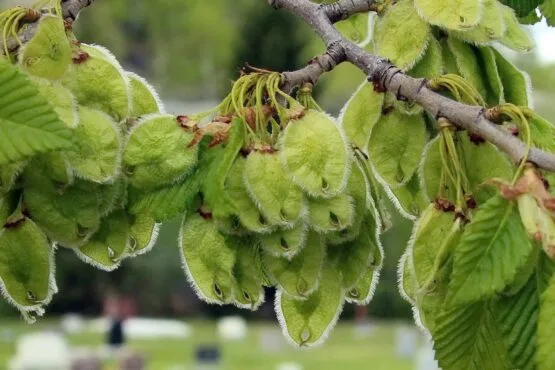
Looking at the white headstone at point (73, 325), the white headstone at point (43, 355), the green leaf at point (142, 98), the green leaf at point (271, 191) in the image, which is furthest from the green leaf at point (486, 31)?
the white headstone at point (73, 325)

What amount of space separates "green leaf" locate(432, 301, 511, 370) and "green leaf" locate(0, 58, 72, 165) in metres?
0.51

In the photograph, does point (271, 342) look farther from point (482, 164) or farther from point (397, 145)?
point (482, 164)

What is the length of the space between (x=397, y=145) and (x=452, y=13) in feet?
0.67

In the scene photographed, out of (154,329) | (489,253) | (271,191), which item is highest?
(489,253)

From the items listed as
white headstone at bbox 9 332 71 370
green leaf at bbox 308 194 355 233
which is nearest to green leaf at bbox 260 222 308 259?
green leaf at bbox 308 194 355 233

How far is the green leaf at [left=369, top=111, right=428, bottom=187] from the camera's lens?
156 cm

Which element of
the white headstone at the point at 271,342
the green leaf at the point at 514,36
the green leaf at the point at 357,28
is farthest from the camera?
the white headstone at the point at 271,342

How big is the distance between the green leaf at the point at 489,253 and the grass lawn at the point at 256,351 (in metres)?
17.9

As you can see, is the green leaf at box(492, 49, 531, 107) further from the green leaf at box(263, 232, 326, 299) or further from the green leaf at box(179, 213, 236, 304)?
the green leaf at box(179, 213, 236, 304)

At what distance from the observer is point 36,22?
149cm

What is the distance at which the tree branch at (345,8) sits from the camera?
1696 millimetres

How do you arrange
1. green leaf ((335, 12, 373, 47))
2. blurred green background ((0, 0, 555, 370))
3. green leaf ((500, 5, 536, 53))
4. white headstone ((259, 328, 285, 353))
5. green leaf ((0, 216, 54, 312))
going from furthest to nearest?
blurred green background ((0, 0, 555, 370)), white headstone ((259, 328, 285, 353)), green leaf ((335, 12, 373, 47)), green leaf ((500, 5, 536, 53)), green leaf ((0, 216, 54, 312))

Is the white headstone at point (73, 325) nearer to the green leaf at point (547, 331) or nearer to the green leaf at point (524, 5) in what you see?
the green leaf at point (524, 5)

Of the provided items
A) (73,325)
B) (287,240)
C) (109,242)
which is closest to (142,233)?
(109,242)
